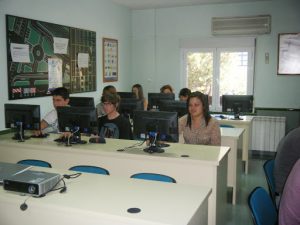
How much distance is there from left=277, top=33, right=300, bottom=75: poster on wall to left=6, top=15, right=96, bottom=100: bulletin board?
340cm

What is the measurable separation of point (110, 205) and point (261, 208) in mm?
903

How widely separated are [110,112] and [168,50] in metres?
3.67

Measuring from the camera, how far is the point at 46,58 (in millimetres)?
4949

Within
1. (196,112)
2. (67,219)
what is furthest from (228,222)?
(67,219)

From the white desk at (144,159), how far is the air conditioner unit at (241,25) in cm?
389

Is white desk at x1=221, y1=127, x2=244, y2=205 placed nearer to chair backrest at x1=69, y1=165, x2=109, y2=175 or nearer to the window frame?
chair backrest at x1=69, y1=165, x2=109, y2=175

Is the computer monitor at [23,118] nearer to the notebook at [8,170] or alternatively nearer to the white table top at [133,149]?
the white table top at [133,149]

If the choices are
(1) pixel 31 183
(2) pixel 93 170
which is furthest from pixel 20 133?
(1) pixel 31 183

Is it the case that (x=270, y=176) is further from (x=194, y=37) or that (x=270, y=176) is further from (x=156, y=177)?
(x=194, y=37)

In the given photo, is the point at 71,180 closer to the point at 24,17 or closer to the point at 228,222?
the point at 228,222

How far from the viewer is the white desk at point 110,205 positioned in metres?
1.86

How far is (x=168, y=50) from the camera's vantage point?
24.2 feet

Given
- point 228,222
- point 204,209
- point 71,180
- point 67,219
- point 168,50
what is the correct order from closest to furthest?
point 67,219
point 204,209
point 71,180
point 228,222
point 168,50

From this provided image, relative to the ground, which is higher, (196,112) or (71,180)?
(196,112)
